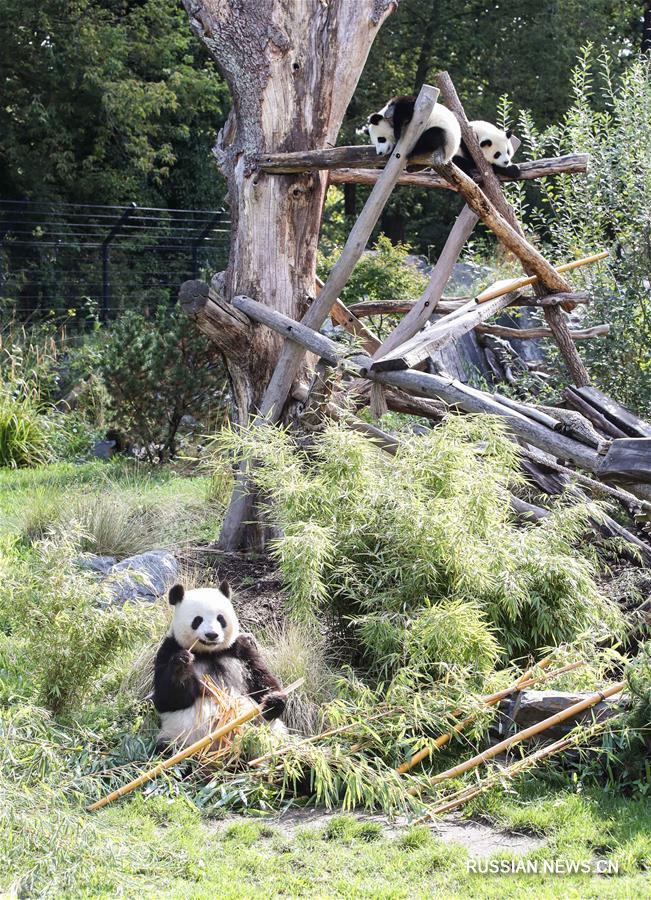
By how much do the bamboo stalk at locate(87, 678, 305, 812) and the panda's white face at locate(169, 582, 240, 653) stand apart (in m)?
0.34

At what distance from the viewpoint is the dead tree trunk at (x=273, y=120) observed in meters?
6.84

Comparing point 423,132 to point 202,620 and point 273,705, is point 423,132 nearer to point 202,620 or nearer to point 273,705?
point 202,620

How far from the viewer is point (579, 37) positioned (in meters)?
23.1

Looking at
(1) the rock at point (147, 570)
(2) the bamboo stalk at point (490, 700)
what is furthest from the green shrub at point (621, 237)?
(1) the rock at point (147, 570)

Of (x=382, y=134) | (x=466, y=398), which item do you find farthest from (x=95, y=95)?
(x=466, y=398)

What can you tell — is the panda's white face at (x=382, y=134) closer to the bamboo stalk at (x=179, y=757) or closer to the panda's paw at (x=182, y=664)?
the panda's paw at (x=182, y=664)

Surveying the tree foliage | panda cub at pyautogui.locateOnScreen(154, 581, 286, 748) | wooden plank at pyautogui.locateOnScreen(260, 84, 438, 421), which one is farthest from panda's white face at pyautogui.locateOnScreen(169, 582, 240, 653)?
the tree foliage

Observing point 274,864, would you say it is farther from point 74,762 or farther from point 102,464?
point 102,464

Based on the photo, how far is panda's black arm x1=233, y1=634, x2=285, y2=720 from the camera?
4.35 m

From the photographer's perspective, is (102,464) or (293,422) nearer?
(293,422)

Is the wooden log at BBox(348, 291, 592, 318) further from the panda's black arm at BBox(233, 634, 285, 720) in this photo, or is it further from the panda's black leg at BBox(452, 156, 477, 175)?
the panda's black arm at BBox(233, 634, 285, 720)

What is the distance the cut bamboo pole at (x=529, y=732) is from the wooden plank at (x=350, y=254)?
9.11 ft

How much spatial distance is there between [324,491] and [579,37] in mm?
21356

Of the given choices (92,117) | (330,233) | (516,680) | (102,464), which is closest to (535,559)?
(516,680)
